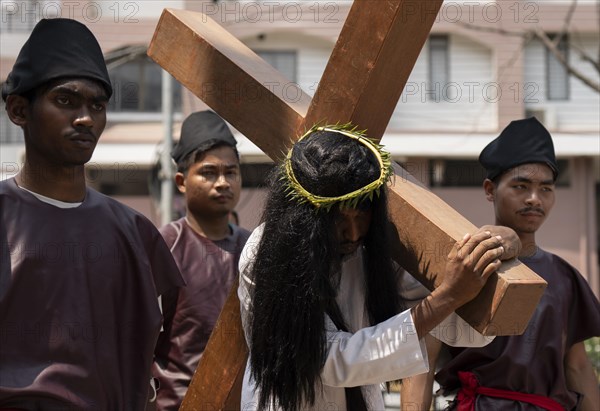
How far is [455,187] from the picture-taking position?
22.8 metres

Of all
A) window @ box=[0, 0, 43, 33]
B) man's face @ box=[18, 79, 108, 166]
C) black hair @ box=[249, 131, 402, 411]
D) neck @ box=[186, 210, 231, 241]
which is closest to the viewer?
black hair @ box=[249, 131, 402, 411]

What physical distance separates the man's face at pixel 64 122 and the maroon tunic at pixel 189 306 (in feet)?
5.46

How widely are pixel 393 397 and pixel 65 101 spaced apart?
775 centimetres

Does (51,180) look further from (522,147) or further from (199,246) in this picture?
(522,147)

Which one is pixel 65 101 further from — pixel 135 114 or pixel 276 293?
pixel 135 114

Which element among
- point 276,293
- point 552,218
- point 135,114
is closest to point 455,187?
point 552,218

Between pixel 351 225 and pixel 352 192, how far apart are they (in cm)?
18

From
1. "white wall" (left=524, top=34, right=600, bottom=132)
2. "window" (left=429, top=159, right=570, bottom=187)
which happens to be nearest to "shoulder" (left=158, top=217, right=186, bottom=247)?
"window" (left=429, top=159, right=570, bottom=187)

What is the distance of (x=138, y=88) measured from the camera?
2297cm

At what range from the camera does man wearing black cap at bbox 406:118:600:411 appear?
446 centimetres

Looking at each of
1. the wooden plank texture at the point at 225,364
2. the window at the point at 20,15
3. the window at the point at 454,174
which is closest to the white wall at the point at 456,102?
the window at the point at 454,174

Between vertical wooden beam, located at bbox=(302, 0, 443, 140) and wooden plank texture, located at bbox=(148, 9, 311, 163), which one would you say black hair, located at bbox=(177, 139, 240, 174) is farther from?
vertical wooden beam, located at bbox=(302, 0, 443, 140)

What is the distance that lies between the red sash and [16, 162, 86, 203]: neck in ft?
6.20

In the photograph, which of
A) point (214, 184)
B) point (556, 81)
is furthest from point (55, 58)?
point (556, 81)
